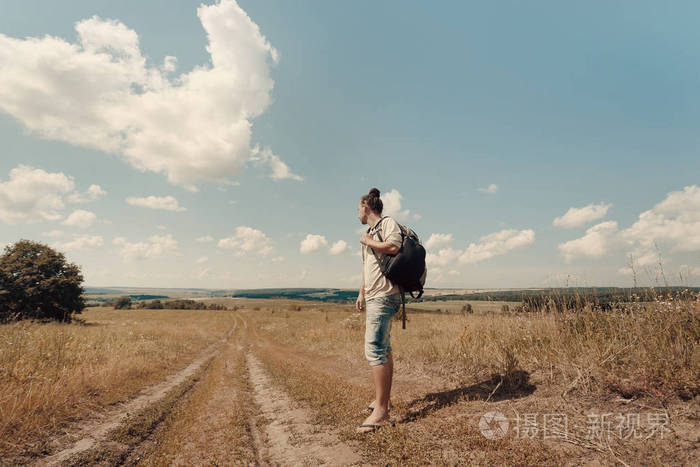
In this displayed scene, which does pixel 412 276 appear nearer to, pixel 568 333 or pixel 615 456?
pixel 615 456

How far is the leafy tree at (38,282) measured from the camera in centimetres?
3141

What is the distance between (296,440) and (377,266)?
262 centimetres

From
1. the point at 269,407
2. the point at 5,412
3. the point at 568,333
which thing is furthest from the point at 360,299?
the point at 5,412

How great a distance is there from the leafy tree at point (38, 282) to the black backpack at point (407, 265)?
132 feet

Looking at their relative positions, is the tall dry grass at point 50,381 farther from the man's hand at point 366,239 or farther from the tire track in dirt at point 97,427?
the man's hand at point 366,239

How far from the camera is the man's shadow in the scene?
4.62 metres

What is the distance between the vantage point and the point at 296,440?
398 centimetres

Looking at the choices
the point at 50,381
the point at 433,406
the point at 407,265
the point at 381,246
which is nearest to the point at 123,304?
the point at 50,381

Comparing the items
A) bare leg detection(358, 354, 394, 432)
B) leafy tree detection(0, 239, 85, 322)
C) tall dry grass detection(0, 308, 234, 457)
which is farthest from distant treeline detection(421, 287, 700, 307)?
leafy tree detection(0, 239, 85, 322)

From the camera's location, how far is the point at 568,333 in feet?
19.9

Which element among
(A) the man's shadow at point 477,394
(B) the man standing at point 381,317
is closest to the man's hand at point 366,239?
(B) the man standing at point 381,317

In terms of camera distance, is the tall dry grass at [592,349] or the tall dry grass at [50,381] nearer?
the tall dry grass at [592,349]

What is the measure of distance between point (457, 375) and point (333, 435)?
12.0 feet

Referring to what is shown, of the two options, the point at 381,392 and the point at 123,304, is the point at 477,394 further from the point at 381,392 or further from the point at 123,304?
the point at 123,304
